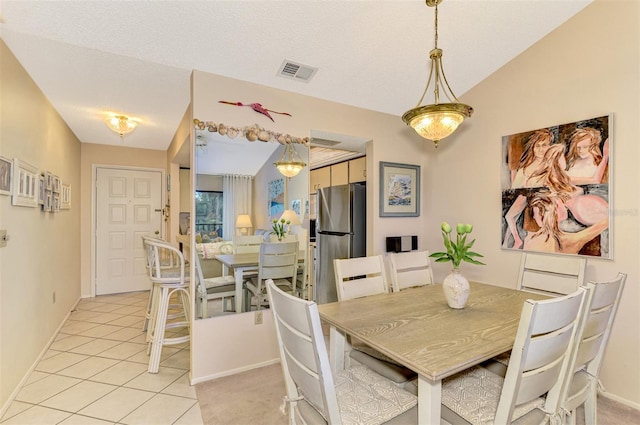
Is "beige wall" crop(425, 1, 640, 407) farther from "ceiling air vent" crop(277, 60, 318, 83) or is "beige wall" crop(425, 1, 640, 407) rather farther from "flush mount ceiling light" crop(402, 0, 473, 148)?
"ceiling air vent" crop(277, 60, 318, 83)

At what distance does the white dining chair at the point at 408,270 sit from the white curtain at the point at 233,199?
1.32 meters

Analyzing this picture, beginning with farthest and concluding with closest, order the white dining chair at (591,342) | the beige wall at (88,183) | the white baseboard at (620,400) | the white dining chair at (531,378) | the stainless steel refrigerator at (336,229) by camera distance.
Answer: the beige wall at (88,183) < the stainless steel refrigerator at (336,229) < the white baseboard at (620,400) < the white dining chair at (591,342) < the white dining chair at (531,378)

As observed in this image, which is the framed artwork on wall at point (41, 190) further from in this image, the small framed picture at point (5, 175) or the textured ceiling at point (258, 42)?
the textured ceiling at point (258, 42)

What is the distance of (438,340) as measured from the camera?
1256 millimetres

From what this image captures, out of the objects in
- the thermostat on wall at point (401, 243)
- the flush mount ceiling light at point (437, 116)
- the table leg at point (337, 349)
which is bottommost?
the table leg at point (337, 349)

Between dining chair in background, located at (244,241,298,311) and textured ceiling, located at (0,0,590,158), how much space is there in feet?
4.70

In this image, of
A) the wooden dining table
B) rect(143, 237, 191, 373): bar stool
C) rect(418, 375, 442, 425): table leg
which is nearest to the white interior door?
rect(143, 237, 191, 373): bar stool

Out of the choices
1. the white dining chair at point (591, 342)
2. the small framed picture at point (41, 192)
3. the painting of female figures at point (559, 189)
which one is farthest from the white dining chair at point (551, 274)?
the small framed picture at point (41, 192)

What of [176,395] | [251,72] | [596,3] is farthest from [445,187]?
[176,395]

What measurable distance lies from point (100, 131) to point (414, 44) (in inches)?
157

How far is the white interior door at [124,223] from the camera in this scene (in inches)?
183

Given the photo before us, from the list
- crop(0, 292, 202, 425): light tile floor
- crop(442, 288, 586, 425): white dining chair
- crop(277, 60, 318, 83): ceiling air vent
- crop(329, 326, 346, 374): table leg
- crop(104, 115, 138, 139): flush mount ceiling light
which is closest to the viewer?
crop(442, 288, 586, 425): white dining chair

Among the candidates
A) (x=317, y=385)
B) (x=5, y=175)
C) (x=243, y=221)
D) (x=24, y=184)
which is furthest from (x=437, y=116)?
(x=24, y=184)

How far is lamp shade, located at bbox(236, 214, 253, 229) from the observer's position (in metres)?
2.58
